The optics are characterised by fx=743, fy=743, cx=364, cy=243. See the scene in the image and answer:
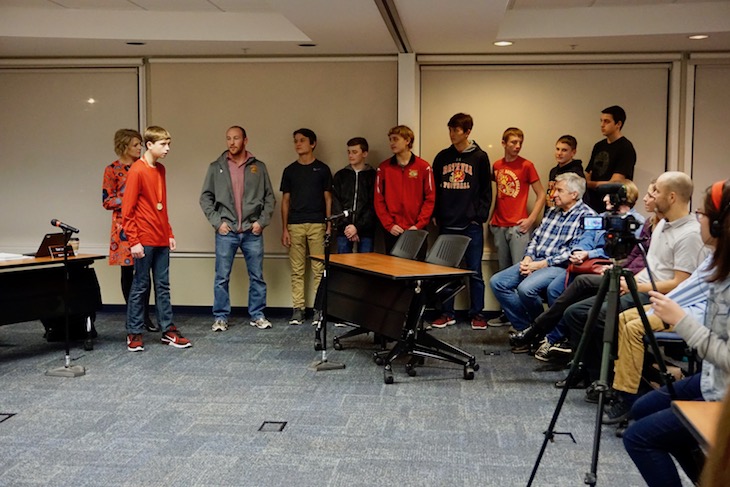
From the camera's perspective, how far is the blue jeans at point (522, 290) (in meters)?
5.11

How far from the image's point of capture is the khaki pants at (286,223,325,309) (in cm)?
666

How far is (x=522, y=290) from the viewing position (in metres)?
5.14

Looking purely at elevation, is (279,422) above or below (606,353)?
below

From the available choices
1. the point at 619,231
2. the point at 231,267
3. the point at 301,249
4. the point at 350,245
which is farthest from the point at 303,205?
the point at 619,231

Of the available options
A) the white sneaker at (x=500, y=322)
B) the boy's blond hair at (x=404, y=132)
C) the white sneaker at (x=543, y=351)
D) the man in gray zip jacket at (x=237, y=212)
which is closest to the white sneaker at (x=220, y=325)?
the man in gray zip jacket at (x=237, y=212)

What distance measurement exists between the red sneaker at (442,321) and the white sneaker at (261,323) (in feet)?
4.65

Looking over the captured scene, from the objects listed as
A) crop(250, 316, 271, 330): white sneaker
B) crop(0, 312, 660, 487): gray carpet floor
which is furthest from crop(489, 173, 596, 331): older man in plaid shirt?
crop(250, 316, 271, 330): white sneaker

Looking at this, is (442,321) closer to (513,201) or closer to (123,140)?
(513,201)

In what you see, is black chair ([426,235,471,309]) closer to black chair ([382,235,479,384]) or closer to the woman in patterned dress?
black chair ([382,235,479,384])

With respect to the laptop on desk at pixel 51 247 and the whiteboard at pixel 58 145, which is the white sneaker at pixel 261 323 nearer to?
the laptop on desk at pixel 51 247

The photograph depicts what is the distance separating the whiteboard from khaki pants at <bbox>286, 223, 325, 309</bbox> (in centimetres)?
190

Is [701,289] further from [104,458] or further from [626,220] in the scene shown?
[104,458]

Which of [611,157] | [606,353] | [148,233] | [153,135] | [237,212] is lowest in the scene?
[606,353]

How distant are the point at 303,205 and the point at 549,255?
7.66 feet
